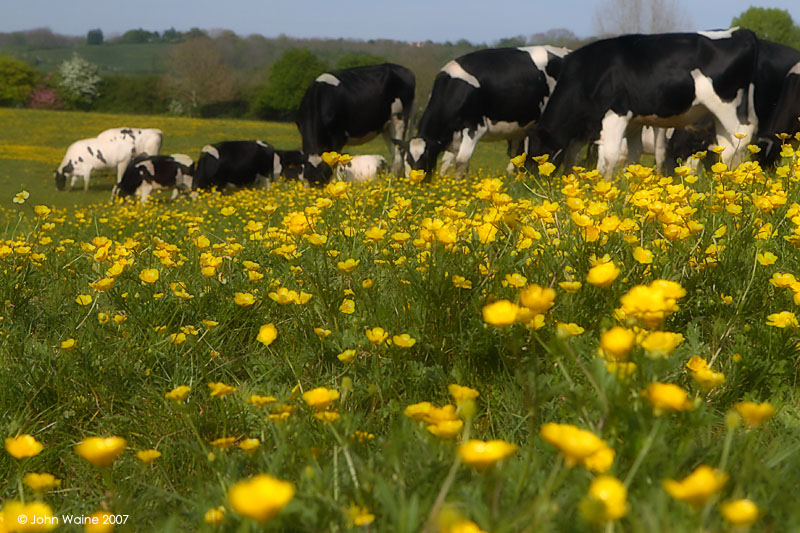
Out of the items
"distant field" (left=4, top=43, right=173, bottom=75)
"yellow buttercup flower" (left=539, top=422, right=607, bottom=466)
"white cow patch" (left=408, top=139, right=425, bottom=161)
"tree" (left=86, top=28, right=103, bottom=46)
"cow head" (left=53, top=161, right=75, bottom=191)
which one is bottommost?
"cow head" (left=53, top=161, right=75, bottom=191)

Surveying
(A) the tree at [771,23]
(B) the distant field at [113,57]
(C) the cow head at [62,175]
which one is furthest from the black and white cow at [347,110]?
(B) the distant field at [113,57]

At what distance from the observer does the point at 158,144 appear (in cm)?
2194

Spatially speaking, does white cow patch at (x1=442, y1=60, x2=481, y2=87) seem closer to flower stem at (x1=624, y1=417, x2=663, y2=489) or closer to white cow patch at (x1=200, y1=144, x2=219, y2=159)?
white cow patch at (x1=200, y1=144, x2=219, y2=159)

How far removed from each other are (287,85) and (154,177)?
159ft

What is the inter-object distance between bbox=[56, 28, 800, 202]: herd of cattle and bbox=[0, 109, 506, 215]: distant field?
2752mm

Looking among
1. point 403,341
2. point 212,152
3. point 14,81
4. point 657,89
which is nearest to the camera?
point 403,341

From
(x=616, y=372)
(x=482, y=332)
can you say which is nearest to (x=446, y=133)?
(x=482, y=332)

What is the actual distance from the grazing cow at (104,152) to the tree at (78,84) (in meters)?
45.5

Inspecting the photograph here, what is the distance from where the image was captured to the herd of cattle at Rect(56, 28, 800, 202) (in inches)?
316

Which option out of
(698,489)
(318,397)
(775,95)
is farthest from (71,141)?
(698,489)

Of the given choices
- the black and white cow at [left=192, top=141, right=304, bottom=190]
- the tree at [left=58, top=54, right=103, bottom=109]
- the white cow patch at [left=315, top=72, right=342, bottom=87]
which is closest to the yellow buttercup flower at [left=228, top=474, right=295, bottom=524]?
the white cow patch at [left=315, top=72, right=342, bottom=87]

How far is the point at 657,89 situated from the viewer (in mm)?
7965

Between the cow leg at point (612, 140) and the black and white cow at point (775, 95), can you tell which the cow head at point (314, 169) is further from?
the black and white cow at point (775, 95)

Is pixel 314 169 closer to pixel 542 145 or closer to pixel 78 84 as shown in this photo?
Answer: pixel 542 145
